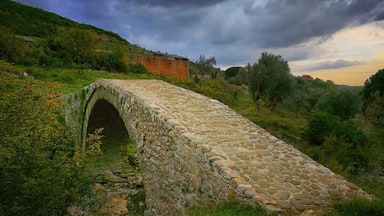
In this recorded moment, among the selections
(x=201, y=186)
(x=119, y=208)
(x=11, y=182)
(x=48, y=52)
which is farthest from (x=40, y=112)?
(x=48, y=52)

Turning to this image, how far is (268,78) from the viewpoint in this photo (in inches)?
1372

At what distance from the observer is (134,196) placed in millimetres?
12891

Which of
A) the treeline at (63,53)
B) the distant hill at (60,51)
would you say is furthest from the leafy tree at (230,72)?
the treeline at (63,53)

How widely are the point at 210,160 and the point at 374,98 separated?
3783 cm

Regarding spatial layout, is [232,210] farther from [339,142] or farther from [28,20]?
[28,20]

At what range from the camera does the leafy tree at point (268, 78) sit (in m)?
34.9

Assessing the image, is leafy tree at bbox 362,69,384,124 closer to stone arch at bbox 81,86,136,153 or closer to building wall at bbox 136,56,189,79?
building wall at bbox 136,56,189,79

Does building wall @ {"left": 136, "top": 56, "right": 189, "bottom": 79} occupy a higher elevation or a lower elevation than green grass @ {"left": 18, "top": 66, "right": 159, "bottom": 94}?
higher

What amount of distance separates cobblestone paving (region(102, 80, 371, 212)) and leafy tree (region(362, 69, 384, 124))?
31900 millimetres

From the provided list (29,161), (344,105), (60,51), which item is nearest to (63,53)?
(60,51)

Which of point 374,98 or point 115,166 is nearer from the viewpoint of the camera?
point 115,166

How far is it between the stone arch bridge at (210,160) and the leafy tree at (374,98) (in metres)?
31.5

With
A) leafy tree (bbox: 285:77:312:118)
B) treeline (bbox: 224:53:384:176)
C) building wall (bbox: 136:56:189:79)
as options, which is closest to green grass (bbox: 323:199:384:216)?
treeline (bbox: 224:53:384:176)

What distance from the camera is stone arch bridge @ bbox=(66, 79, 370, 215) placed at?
5.42m
